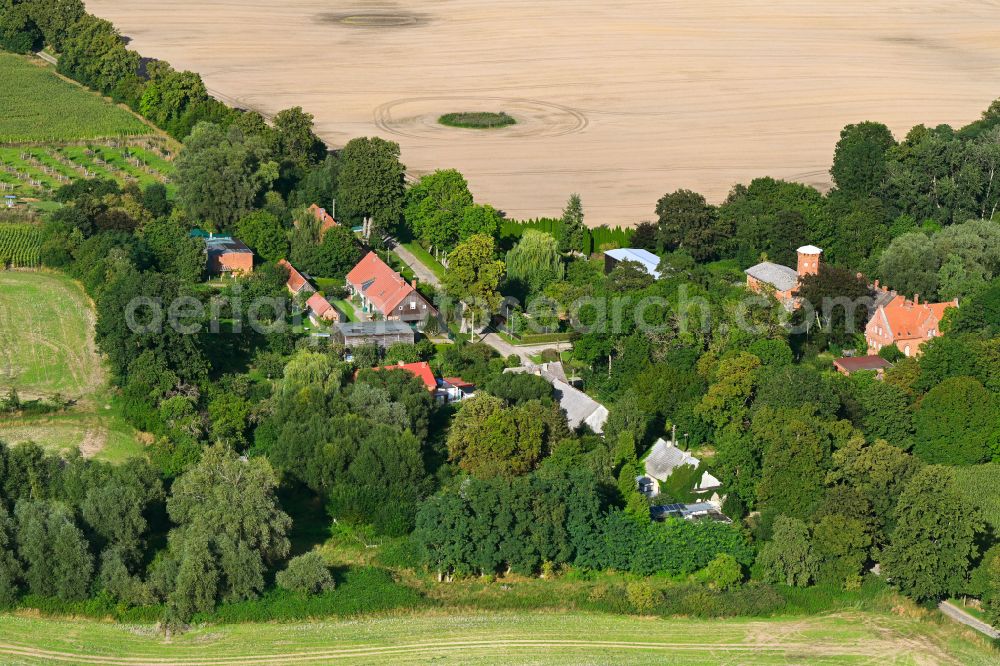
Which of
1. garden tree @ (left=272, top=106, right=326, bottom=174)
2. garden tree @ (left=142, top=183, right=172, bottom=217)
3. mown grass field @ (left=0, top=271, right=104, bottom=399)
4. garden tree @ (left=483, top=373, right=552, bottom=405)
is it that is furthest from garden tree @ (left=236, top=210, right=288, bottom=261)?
garden tree @ (left=483, top=373, right=552, bottom=405)

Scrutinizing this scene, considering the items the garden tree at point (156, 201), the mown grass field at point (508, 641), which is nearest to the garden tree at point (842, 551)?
the mown grass field at point (508, 641)

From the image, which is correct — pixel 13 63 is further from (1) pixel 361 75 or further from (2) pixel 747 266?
(2) pixel 747 266

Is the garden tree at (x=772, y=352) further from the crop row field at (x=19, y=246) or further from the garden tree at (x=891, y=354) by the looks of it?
the crop row field at (x=19, y=246)

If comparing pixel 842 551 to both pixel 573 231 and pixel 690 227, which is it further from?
pixel 573 231

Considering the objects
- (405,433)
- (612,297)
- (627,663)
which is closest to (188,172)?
(612,297)

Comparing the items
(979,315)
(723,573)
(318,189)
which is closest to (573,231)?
(318,189)
